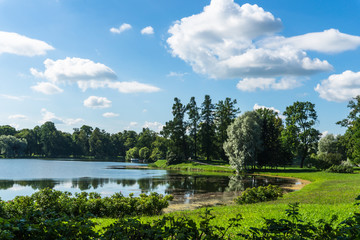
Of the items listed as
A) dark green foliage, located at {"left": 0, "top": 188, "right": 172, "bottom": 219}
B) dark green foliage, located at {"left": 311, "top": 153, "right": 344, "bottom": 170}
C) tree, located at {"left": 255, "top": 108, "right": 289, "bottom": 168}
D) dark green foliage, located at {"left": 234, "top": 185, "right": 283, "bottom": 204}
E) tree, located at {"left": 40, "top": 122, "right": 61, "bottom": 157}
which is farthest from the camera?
tree, located at {"left": 40, "top": 122, "right": 61, "bottom": 157}

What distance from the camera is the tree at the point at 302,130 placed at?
5622cm

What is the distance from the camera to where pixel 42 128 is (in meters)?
131

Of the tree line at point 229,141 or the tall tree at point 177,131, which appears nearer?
the tree line at point 229,141

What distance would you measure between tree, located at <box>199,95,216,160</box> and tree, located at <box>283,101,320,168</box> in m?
23.4

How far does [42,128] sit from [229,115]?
97.8 meters

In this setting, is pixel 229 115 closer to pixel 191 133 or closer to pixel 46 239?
pixel 191 133

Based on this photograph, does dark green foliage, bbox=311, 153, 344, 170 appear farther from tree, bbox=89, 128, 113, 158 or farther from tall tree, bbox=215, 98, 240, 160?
tree, bbox=89, 128, 113, 158

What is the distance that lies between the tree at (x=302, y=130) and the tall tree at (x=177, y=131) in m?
29.5

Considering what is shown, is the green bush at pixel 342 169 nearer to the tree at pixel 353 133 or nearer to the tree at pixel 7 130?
the tree at pixel 353 133

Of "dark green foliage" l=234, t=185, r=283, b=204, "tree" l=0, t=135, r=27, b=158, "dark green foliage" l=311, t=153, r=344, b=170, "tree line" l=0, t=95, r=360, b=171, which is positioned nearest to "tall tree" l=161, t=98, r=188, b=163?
"tree line" l=0, t=95, r=360, b=171

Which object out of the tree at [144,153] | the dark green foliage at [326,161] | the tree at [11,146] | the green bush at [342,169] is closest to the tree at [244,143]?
the dark green foliage at [326,161]

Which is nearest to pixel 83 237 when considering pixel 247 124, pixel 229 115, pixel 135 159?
pixel 247 124

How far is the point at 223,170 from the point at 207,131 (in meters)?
21.3

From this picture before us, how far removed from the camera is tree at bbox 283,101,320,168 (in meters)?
56.2
